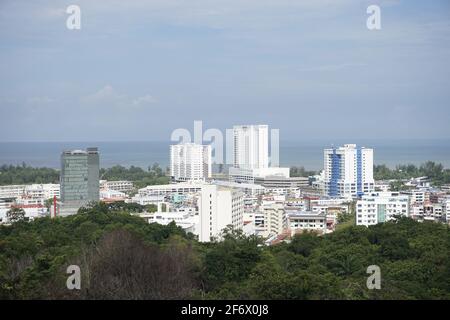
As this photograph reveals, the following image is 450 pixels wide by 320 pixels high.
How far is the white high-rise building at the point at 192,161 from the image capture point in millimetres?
14391

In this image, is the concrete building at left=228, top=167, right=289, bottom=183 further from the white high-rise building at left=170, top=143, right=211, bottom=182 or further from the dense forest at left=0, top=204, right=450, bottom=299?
the dense forest at left=0, top=204, right=450, bottom=299

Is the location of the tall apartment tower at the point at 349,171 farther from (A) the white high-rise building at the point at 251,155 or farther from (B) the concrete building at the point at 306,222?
(B) the concrete building at the point at 306,222

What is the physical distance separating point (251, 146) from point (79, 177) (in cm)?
303

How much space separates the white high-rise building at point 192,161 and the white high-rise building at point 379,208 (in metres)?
4.58

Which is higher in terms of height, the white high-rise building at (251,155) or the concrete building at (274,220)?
Result: the white high-rise building at (251,155)

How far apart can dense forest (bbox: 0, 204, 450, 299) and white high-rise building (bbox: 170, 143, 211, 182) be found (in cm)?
798

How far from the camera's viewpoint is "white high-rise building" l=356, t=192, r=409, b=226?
9.84m

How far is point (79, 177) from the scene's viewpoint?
439 inches

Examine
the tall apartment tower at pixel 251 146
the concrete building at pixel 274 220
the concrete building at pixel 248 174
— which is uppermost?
the tall apartment tower at pixel 251 146

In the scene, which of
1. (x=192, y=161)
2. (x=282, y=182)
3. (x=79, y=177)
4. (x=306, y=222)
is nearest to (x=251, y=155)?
(x=192, y=161)

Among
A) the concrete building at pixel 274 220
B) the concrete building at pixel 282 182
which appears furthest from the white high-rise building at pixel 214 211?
the concrete building at pixel 282 182

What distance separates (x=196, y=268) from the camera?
4.46 m
